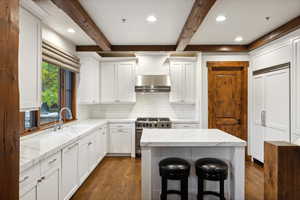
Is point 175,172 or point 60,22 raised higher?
point 60,22

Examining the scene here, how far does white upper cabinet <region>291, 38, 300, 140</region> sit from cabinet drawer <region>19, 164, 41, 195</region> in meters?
3.67

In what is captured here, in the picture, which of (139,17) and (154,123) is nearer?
(139,17)

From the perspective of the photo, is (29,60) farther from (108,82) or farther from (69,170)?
(108,82)

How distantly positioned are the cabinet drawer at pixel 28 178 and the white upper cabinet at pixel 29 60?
682mm

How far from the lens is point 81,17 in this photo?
8.80ft

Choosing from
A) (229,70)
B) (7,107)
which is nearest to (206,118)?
(229,70)

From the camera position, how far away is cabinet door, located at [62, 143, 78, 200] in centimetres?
246

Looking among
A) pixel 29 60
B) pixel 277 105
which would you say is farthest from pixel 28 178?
pixel 277 105

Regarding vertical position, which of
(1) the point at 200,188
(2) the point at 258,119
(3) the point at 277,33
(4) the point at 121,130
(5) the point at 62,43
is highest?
(3) the point at 277,33

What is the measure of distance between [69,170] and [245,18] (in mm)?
3486

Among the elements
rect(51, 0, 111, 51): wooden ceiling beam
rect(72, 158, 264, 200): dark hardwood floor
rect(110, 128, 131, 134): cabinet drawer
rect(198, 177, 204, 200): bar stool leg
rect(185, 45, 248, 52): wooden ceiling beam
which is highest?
rect(185, 45, 248, 52): wooden ceiling beam

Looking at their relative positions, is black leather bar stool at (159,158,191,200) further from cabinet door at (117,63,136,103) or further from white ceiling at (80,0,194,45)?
cabinet door at (117,63,136,103)

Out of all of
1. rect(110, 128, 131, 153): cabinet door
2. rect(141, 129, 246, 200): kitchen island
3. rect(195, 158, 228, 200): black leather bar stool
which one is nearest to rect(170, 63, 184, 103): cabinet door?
rect(110, 128, 131, 153): cabinet door

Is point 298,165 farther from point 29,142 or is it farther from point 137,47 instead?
point 137,47
